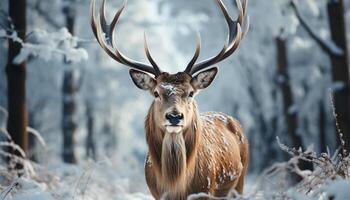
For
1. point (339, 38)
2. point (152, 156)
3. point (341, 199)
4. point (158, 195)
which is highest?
point (339, 38)

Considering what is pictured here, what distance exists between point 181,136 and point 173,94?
0.45 meters

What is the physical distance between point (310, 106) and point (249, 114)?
4475 mm

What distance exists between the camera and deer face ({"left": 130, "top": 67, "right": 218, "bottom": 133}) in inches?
224

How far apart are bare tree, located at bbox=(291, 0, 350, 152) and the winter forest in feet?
0.06

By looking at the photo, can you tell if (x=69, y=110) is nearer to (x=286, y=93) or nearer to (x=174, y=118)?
(x=286, y=93)

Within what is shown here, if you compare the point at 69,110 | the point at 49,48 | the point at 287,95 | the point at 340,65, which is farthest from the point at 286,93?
the point at 49,48

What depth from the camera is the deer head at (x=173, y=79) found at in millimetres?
5754

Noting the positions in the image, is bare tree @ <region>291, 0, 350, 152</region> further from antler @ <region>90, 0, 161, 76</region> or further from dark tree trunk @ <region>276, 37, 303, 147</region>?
antler @ <region>90, 0, 161, 76</region>

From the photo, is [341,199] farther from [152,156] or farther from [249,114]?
[249,114]

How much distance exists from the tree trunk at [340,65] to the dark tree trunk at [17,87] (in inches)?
211

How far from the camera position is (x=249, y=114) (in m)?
26.6

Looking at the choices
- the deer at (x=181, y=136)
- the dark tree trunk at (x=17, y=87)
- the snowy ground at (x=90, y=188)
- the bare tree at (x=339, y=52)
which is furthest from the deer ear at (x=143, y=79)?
the bare tree at (x=339, y=52)

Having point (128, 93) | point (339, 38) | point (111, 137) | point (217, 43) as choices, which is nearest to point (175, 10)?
point (217, 43)

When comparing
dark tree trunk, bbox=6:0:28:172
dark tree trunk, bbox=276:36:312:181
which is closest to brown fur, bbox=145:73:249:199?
dark tree trunk, bbox=6:0:28:172
